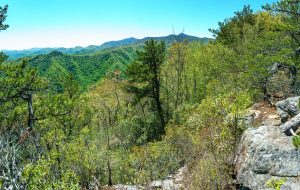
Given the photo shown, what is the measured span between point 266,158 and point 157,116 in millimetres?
33975

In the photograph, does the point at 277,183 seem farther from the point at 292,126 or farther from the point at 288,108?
the point at 288,108

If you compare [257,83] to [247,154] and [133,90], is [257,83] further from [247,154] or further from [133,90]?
[133,90]

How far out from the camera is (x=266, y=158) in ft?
44.3

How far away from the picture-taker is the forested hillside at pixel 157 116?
15.7 metres

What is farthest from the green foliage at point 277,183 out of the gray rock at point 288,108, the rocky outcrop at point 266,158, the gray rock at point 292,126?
the gray rock at point 288,108

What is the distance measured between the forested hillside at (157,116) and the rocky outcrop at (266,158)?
1212 millimetres

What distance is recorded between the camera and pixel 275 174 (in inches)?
512

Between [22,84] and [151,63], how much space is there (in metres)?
21.8

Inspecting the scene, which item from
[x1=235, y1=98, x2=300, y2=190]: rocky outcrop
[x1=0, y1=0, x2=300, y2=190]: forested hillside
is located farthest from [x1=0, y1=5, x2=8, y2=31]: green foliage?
[x1=235, y1=98, x2=300, y2=190]: rocky outcrop

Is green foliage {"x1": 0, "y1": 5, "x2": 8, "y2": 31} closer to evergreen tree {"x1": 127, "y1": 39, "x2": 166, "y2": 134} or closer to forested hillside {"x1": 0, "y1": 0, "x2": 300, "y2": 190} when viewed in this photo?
forested hillside {"x1": 0, "y1": 0, "x2": 300, "y2": 190}

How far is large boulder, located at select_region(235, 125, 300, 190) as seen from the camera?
12797 millimetres

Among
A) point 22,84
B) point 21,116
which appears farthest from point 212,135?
point 21,116

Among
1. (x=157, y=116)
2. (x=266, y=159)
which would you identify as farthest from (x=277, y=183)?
(x=157, y=116)

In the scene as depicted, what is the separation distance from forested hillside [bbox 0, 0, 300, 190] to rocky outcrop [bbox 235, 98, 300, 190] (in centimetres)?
121
